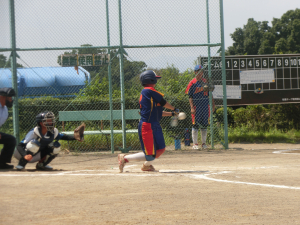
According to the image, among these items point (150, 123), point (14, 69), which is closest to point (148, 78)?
point (150, 123)

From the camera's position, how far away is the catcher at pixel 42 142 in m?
6.62

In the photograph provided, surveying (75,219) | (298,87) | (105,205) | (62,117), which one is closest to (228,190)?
(105,205)

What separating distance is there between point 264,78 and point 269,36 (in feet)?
79.8

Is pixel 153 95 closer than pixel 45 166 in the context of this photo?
Yes

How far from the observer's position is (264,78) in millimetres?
11953

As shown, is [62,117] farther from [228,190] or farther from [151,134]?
[228,190]

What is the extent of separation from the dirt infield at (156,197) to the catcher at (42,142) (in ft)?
1.90

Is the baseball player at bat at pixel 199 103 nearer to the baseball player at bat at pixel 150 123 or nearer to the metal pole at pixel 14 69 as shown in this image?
the baseball player at bat at pixel 150 123

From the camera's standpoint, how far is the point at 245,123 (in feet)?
43.7

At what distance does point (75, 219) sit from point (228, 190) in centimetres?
213

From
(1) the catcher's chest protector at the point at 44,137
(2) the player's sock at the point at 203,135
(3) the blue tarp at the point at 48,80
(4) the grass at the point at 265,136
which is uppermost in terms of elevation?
(3) the blue tarp at the point at 48,80

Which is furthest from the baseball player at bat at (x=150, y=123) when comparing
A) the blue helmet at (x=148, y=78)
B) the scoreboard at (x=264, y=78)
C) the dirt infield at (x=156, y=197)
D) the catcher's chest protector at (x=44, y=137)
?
the scoreboard at (x=264, y=78)

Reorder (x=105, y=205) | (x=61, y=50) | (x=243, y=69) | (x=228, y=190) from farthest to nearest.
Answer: (x=243, y=69) < (x=61, y=50) < (x=228, y=190) < (x=105, y=205)

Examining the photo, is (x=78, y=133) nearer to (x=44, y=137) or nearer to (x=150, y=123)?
(x=44, y=137)
